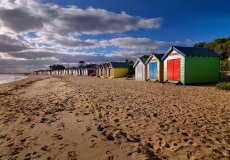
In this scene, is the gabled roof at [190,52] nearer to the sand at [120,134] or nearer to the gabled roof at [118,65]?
the sand at [120,134]

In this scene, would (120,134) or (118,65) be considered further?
(118,65)

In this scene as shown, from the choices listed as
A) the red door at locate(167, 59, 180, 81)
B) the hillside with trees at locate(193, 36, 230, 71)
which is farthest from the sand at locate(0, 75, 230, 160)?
the hillside with trees at locate(193, 36, 230, 71)

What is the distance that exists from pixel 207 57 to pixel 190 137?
1371 cm

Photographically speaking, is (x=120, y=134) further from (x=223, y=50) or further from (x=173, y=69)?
(x=223, y=50)

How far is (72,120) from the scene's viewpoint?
554cm

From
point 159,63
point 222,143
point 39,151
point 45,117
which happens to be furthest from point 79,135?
point 159,63

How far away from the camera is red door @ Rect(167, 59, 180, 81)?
15.3 meters

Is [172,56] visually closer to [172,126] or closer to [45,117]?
[172,126]

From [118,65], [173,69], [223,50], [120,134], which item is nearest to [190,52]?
[173,69]

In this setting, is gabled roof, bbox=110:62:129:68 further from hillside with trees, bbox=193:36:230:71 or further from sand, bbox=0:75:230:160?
sand, bbox=0:75:230:160

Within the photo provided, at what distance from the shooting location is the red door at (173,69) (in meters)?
15.3

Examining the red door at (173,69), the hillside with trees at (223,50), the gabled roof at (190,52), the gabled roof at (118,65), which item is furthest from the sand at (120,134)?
the gabled roof at (118,65)

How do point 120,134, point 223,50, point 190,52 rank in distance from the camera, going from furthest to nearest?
point 223,50 < point 190,52 < point 120,134

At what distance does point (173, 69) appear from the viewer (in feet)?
52.2
